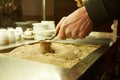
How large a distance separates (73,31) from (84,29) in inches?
3.0

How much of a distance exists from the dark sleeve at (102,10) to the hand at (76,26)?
43mm

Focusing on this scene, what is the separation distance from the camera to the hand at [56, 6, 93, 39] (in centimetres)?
115

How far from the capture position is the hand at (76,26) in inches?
45.1

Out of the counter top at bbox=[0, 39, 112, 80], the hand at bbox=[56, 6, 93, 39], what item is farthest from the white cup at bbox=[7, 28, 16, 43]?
the hand at bbox=[56, 6, 93, 39]

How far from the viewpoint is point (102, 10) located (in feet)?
3.60

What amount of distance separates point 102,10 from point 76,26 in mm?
180

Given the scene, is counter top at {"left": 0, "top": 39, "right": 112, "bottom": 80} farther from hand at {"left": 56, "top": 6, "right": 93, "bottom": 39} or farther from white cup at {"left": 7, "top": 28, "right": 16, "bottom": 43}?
white cup at {"left": 7, "top": 28, "right": 16, "bottom": 43}

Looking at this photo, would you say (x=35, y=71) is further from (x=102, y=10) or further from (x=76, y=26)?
(x=102, y=10)

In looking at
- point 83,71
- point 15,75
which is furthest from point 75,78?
point 15,75

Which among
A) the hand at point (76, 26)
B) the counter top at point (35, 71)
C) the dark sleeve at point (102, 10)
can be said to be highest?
the dark sleeve at point (102, 10)

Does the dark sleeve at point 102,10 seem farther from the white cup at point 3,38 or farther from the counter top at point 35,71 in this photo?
the white cup at point 3,38

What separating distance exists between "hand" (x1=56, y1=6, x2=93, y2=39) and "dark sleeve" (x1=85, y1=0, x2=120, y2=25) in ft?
0.14

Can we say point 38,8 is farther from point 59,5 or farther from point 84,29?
point 84,29

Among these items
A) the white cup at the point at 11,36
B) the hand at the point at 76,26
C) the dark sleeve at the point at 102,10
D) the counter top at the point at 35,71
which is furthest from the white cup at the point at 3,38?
the dark sleeve at the point at 102,10
